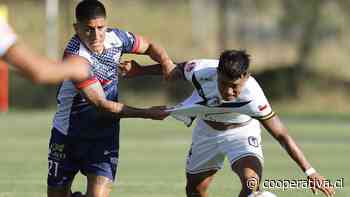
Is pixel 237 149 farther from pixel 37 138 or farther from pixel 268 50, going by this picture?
pixel 268 50

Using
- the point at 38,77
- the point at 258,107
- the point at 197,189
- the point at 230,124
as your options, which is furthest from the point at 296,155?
the point at 38,77

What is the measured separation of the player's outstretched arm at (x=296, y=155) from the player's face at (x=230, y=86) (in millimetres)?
414

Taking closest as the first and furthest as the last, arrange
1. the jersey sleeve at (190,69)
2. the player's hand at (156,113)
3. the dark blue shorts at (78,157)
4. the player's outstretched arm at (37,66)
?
1. the player's outstretched arm at (37,66)
2. the player's hand at (156,113)
3. the dark blue shorts at (78,157)
4. the jersey sleeve at (190,69)

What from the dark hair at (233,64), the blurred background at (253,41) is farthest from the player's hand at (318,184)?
the blurred background at (253,41)

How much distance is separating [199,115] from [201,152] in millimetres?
476

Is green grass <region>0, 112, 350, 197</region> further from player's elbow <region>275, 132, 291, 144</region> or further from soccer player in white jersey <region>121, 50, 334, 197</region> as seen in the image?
player's elbow <region>275, 132, 291, 144</region>

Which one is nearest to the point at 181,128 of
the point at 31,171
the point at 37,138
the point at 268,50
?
the point at 37,138

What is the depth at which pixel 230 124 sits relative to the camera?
9.68 meters

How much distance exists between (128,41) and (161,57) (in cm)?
39

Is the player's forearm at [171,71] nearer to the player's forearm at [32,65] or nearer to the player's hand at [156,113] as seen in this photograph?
the player's hand at [156,113]

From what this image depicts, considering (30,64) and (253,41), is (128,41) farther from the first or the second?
(253,41)

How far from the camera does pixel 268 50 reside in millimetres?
37438

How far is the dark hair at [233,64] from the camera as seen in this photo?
8719 mm

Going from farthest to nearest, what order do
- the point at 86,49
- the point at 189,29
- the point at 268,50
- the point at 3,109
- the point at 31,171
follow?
the point at 189,29
the point at 268,50
the point at 3,109
the point at 31,171
the point at 86,49
